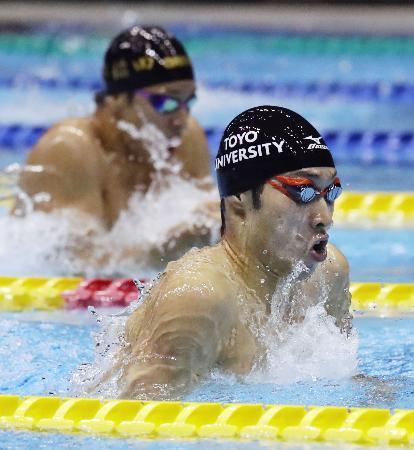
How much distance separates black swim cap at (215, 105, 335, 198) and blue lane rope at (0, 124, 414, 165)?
12.3ft

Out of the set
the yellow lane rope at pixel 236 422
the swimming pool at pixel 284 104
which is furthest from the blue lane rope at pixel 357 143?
the yellow lane rope at pixel 236 422

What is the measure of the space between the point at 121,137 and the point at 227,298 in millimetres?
2026

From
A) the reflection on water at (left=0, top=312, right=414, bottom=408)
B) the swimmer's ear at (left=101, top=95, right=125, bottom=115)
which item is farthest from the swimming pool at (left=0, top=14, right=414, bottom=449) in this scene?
the swimmer's ear at (left=101, top=95, right=125, bottom=115)

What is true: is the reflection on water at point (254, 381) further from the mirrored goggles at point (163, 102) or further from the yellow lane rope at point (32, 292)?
the mirrored goggles at point (163, 102)

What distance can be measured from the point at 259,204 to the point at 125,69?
1.95m

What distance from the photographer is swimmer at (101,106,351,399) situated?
8.51 feet

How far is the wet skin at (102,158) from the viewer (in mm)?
4453

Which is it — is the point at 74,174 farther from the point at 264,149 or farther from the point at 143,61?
the point at 264,149

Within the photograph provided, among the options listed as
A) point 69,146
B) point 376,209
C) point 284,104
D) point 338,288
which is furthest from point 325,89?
point 338,288

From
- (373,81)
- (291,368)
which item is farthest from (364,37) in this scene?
(291,368)

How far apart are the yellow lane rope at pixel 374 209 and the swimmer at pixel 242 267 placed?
255cm

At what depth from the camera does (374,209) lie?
18.2 feet

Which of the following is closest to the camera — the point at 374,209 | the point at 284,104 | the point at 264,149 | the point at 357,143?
the point at 264,149

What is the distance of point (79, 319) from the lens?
4000 mm
